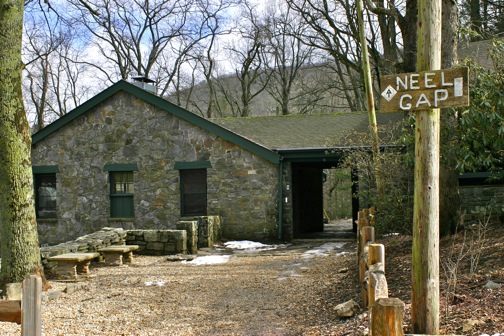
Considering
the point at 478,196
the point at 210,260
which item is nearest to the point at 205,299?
the point at 210,260

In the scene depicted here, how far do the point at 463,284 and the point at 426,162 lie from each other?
2.05 meters

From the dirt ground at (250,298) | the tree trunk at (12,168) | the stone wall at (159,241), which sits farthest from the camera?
the stone wall at (159,241)

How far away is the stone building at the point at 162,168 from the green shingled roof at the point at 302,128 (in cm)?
4

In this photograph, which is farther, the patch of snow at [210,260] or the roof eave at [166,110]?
the roof eave at [166,110]

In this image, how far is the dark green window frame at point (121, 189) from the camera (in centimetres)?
1636

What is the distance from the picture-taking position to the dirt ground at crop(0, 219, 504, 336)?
536 cm

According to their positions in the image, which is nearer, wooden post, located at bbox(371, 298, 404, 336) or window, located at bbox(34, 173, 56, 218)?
wooden post, located at bbox(371, 298, 404, 336)

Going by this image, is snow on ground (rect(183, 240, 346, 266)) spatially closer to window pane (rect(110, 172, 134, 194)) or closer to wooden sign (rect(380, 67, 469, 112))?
window pane (rect(110, 172, 134, 194))

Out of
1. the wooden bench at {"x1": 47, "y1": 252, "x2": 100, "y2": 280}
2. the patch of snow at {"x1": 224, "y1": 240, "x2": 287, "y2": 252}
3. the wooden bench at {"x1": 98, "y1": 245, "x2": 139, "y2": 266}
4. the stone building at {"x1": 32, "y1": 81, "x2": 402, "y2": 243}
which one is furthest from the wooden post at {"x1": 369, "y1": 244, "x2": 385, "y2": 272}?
the stone building at {"x1": 32, "y1": 81, "x2": 402, "y2": 243}

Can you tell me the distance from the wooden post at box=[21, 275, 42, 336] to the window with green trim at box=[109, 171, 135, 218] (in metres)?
12.6

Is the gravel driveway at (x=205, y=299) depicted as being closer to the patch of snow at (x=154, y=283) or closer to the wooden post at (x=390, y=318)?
the patch of snow at (x=154, y=283)

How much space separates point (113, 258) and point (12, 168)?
3.99 metres

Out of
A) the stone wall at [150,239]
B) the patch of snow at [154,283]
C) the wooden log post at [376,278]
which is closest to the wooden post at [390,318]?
the wooden log post at [376,278]

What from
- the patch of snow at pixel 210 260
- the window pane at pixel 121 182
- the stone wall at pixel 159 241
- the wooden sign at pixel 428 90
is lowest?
the patch of snow at pixel 210 260
